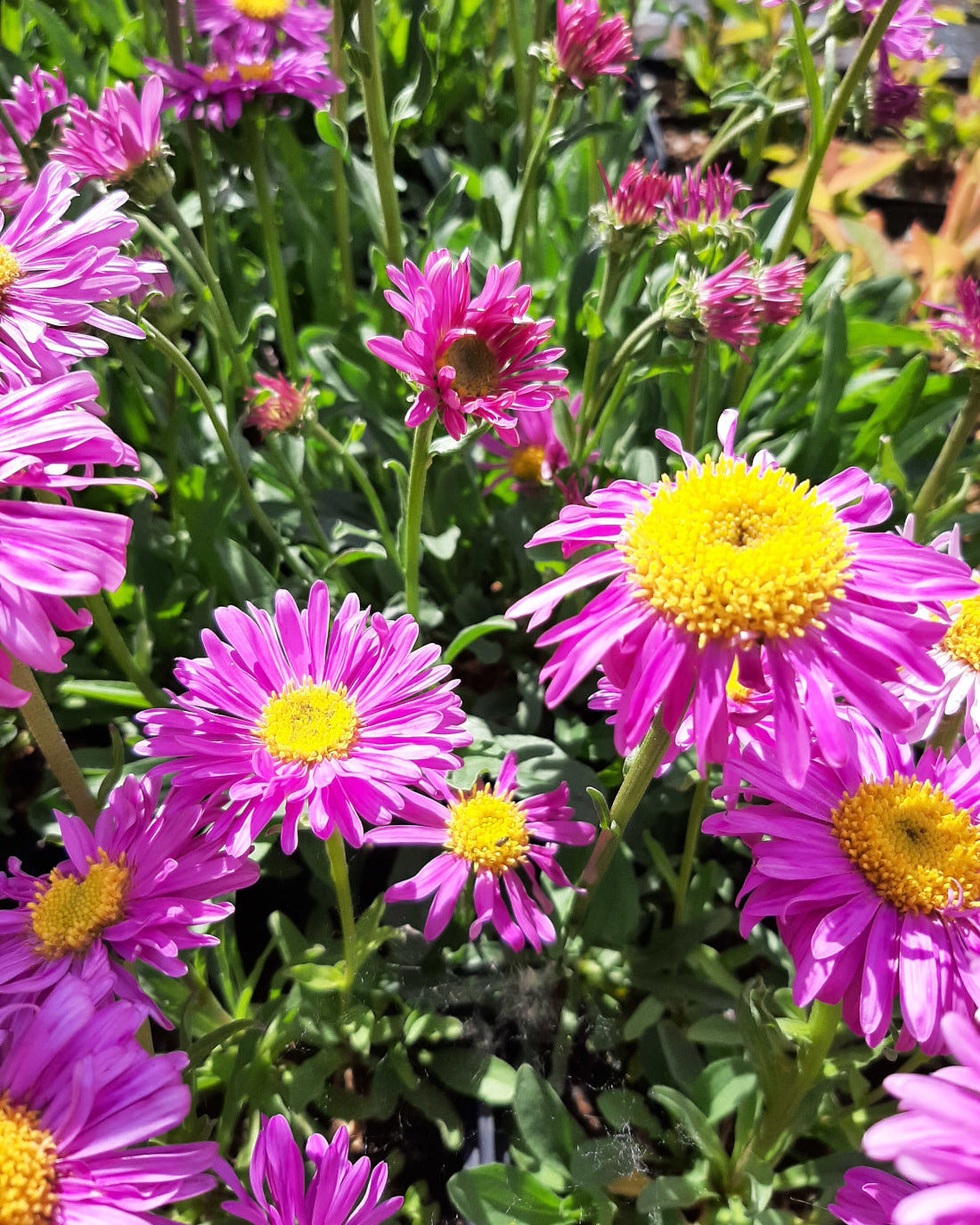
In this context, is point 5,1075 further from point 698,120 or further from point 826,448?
point 698,120

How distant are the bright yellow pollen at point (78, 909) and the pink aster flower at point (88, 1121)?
0.46 ft

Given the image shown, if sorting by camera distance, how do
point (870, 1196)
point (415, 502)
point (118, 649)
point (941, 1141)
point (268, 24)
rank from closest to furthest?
point (941, 1141) → point (870, 1196) → point (415, 502) → point (118, 649) → point (268, 24)

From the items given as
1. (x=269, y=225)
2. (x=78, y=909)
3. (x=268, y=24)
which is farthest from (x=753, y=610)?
(x=268, y=24)

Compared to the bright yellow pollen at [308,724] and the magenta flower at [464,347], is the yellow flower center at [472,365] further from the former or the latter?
the bright yellow pollen at [308,724]

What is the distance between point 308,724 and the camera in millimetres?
943

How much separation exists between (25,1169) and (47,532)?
43 centimetres

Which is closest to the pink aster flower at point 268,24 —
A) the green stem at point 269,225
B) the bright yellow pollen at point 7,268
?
the green stem at point 269,225

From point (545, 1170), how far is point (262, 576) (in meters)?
0.83

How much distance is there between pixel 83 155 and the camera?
114 centimetres

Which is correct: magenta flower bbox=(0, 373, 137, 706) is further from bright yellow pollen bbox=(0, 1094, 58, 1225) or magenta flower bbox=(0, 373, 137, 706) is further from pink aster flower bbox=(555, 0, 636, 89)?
pink aster flower bbox=(555, 0, 636, 89)

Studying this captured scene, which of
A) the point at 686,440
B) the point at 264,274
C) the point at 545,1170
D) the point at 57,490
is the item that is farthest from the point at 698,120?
the point at 545,1170

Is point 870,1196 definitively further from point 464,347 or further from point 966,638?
point 464,347

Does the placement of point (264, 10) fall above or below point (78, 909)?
above

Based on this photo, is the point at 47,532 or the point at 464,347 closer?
the point at 47,532
